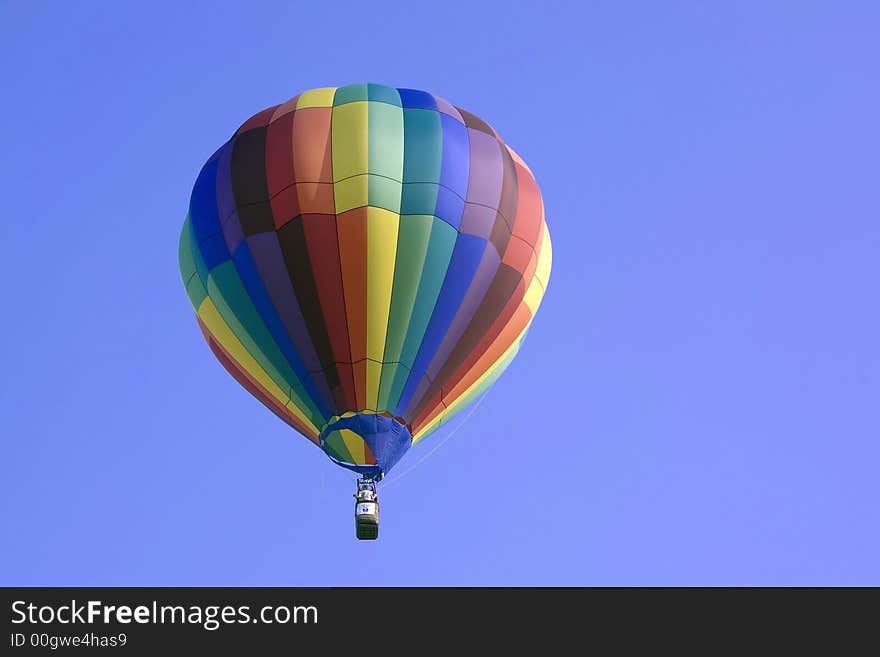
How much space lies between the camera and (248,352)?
23844mm

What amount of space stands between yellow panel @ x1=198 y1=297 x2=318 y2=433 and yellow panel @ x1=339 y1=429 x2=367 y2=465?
0.59m

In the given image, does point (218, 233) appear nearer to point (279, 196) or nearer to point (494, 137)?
Answer: point (279, 196)

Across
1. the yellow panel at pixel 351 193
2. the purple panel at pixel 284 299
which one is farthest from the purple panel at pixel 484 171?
the purple panel at pixel 284 299

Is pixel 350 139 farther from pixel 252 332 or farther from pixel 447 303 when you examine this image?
pixel 252 332

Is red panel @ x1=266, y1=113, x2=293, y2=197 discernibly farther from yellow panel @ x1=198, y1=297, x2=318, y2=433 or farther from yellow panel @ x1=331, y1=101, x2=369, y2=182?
yellow panel @ x1=198, y1=297, x2=318, y2=433

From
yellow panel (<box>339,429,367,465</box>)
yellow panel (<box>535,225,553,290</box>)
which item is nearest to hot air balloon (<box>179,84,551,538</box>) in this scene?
yellow panel (<box>339,429,367,465</box>)

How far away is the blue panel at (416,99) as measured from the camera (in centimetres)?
2439

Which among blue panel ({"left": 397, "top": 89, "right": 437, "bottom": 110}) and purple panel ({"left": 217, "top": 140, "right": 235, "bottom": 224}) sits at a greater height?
blue panel ({"left": 397, "top": 89, "right": 437, "bottom": 110})

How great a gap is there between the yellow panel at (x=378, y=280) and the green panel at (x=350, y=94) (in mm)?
1899

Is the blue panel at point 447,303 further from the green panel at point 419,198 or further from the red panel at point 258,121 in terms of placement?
the red panel at point 258,121

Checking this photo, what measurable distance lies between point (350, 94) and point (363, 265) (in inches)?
107

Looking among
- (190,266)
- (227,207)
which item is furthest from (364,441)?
(190,266)

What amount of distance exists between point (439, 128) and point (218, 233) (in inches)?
123

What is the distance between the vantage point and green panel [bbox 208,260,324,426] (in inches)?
915
